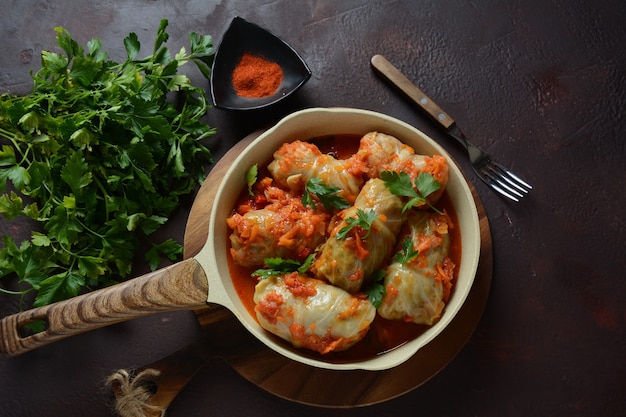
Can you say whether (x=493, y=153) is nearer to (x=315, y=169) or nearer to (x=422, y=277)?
(x=422, y=277)

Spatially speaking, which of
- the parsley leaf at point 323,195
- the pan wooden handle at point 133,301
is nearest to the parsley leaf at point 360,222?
the parsley leaf at point 323,195

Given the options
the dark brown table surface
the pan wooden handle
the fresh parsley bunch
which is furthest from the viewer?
the dark brown table surface

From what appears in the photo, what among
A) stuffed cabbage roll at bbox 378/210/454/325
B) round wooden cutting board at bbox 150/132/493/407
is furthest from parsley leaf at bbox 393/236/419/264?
round wooden cutting board at bbox 150/132/493/407

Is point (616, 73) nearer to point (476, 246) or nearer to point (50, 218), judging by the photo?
point (476, 246)

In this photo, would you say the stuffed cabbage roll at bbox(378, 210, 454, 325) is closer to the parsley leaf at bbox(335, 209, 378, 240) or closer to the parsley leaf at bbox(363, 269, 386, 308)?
the parsley leaf at bbox(363, 269, 386, 308)

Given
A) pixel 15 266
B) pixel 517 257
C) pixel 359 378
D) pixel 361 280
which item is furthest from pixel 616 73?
pixel 15 266

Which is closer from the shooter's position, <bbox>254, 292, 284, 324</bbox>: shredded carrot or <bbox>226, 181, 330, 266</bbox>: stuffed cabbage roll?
<bbox>254, 292, 284, 324</bbox>: shredded carrot
